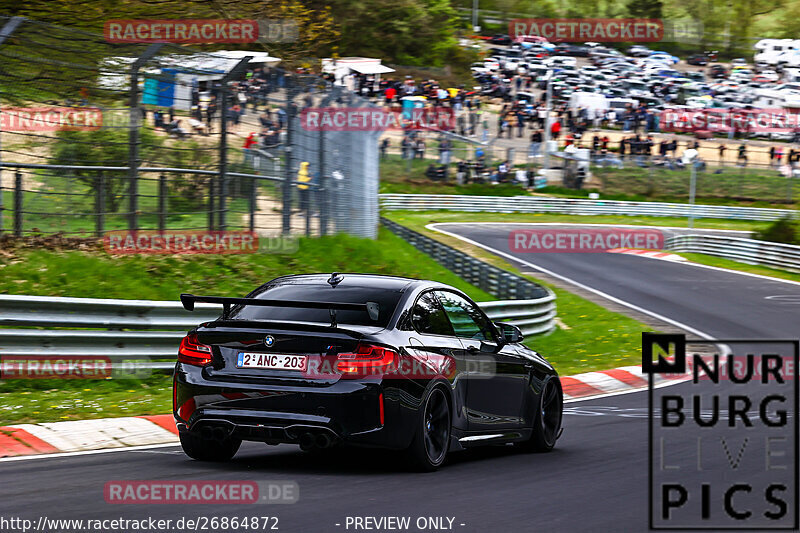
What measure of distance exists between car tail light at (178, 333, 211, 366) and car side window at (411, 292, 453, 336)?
1.38 meters

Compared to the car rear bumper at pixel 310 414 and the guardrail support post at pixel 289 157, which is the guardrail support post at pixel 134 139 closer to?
the guardrail support post at pixel 289 157

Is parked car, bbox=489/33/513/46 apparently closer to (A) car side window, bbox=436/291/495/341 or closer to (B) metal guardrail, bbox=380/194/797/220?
(B) metal guardrail, bbox=380/194/797/220

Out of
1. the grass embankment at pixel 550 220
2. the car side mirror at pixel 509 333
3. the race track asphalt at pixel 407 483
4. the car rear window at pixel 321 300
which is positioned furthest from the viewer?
the grass embankment at pixel 550 220

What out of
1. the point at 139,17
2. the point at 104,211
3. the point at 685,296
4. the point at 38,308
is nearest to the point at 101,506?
the point at 38,308

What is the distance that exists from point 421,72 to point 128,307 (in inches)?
2489

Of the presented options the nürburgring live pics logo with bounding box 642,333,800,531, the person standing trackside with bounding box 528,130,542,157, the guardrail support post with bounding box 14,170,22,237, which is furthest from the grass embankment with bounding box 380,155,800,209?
the nürburgring live pics logo with bounding box 642,333,800,531

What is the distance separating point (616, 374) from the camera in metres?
15.9

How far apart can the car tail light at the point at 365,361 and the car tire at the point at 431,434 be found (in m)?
0.42

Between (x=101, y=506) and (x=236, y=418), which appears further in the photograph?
(x=236, y=418)

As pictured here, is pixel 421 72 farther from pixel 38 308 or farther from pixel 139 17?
pixel 38 308

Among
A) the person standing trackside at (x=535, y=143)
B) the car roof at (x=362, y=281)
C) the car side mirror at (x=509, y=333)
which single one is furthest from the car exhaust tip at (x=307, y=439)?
the person standing trackside at (x=535, y=143)

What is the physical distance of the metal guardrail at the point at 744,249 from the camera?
3628cm

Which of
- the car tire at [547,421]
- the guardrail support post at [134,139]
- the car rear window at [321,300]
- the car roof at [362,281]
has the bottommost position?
the car tire at [547,421]

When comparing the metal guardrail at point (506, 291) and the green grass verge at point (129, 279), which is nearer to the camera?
the green grass verge at point (129, 279)
